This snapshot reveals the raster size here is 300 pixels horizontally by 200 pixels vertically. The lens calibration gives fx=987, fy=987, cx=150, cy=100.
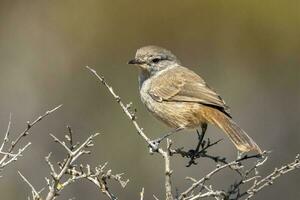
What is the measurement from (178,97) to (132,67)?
27.9 feet

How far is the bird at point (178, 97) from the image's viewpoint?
695 cm

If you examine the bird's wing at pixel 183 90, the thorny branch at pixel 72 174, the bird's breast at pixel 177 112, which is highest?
the thorny branch at pixel 72 174

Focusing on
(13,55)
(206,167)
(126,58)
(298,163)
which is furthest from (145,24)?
(298,163)

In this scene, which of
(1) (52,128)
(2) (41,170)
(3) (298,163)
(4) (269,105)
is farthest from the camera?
(4) (269,105)

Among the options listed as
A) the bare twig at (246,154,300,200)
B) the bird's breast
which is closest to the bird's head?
the bird's breast

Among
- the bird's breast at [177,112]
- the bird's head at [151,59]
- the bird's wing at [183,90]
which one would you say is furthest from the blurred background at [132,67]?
the bird's breast at [177,112]

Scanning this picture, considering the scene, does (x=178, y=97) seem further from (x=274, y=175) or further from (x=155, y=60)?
(x=274, y=175)

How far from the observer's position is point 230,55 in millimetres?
17516

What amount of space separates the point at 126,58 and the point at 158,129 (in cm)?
250

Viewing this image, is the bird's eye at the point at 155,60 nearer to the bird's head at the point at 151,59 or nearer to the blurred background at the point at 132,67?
the bird's head at the point at 151,59

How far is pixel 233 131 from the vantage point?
671 cm

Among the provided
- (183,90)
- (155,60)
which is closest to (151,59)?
(155,60)

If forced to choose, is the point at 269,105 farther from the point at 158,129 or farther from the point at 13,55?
the point at 13,55

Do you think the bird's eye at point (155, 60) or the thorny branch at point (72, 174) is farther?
the bird's eye at point (155, 60)
